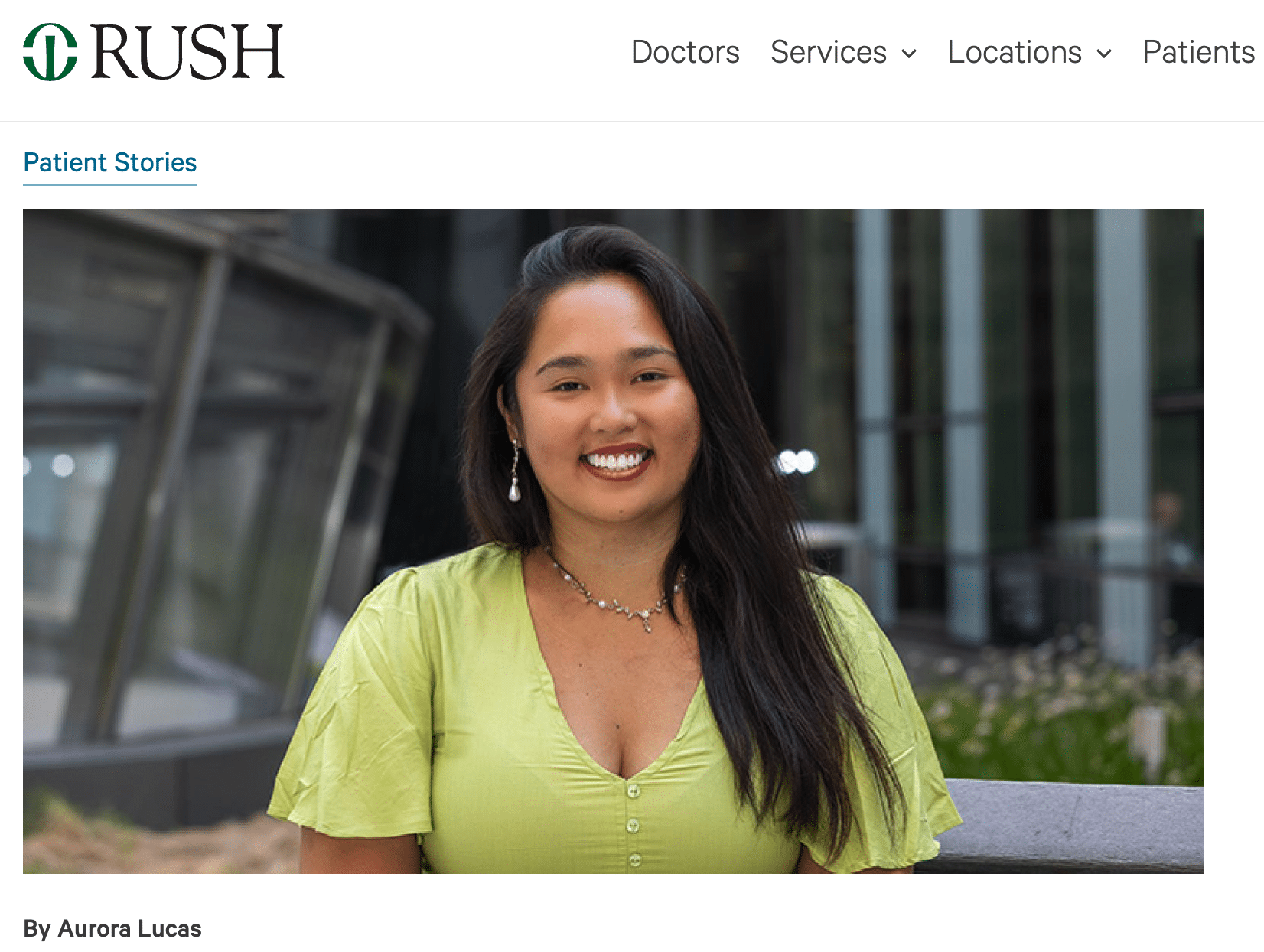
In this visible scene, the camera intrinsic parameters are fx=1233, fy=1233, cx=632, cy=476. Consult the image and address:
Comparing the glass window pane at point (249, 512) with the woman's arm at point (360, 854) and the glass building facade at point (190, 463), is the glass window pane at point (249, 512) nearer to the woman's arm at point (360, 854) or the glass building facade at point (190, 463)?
the glass building facade at point (190, 463)

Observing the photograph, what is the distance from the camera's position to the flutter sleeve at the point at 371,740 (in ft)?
4.52

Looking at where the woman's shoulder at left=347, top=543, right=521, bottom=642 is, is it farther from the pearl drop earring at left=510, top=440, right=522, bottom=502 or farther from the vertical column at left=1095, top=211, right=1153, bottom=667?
Result: the vertical column at left=1095, top=211, right=1153, bottom=667

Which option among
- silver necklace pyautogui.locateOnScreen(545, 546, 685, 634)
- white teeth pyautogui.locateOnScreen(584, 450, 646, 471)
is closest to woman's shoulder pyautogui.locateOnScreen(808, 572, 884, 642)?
silver necklace pyautogui.locateOnScreen(545, 546, 685, 634)

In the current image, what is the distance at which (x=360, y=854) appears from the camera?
4.60 ft

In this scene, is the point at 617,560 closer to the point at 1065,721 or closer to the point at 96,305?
the point at 1065,721

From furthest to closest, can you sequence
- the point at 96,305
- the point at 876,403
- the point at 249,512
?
1. the point at 876,403
2. the point at 249,512
3. the point at 96,305

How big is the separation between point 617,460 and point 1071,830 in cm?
81

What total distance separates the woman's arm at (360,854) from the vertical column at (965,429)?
284 inches

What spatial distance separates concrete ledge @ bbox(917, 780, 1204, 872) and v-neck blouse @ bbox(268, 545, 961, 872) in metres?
0.24

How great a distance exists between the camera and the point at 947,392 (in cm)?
862
